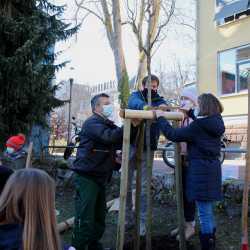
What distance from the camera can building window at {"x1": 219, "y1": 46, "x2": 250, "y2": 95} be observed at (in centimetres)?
1663

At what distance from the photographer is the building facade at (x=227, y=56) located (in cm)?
1636

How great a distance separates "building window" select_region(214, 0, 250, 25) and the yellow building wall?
0.70 feet

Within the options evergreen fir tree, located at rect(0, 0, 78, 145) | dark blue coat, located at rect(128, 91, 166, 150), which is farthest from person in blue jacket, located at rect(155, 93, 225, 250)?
evergreen fir tree, located at rect(0, 0, 78, 145)

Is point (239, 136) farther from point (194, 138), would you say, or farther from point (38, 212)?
point (38, 212)

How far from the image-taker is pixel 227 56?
17.5 m

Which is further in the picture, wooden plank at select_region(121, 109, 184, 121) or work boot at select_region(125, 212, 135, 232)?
work boot at select_region(125, 212, 135, 232)

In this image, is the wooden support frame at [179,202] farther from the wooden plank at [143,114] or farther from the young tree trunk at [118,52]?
the young tree trunk at [118,52]

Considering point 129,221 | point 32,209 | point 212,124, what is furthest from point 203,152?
point 32,209

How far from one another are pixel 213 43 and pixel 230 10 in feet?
5.07

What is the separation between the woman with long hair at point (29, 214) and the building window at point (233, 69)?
15.0m

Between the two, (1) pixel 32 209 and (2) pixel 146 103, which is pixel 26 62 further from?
(1) pixel 32 209

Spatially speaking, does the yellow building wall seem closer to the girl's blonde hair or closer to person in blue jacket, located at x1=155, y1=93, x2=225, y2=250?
person in blue jacket, located at x1=155, y1=93, x2=225, y2=250

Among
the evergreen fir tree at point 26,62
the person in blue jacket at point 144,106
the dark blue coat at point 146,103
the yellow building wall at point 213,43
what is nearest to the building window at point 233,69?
the yellow building wall at point 213,43

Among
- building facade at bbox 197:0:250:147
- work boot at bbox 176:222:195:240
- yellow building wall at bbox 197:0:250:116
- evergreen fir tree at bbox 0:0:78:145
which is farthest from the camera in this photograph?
yellow building wall at bbox 197:0:250:116
